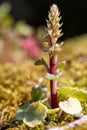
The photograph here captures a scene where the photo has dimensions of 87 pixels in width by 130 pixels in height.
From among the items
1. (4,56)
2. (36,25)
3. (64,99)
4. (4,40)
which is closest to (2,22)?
(4,40)

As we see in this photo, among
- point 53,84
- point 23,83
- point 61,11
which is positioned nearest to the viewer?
point 53,84

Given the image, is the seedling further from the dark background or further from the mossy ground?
the dark background

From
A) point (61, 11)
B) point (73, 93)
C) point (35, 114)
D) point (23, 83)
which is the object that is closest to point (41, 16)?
point (61, 11)

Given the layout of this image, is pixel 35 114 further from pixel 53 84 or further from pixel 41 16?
pixel 41 16

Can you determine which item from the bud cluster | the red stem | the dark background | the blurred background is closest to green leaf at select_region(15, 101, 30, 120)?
the red stem

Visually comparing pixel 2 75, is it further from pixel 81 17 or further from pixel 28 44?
pixel 81 17

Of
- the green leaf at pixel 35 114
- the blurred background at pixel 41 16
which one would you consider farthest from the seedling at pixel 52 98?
the blurred background at pixel 41 16
